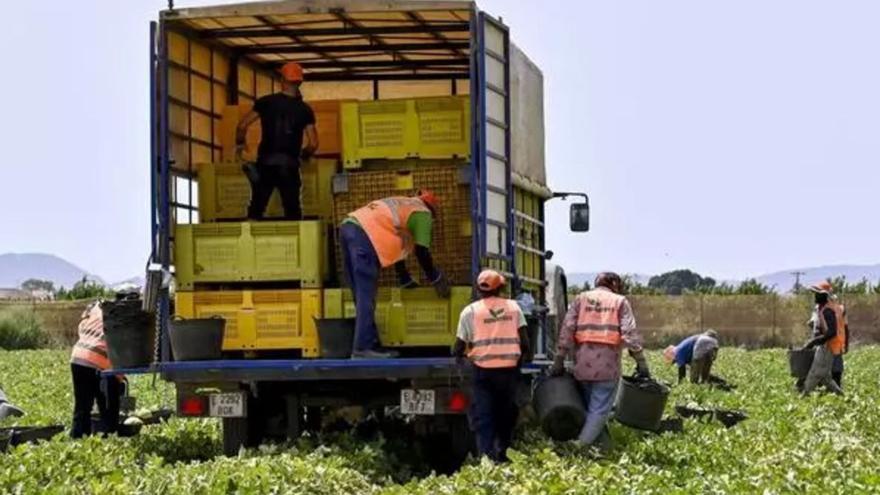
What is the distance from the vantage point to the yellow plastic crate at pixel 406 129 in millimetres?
15539

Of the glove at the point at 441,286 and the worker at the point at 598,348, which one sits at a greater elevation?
the glove at the point at 441,286

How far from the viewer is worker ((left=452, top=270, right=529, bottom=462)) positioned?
1456 cm

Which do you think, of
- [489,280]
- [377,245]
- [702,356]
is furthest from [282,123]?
[702,356]

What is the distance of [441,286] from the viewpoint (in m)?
15.1

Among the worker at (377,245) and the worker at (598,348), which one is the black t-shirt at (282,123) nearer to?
the worker at (377,245)

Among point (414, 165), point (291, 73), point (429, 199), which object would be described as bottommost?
point (429, 199)

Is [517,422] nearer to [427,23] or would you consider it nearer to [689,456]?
[689,456]

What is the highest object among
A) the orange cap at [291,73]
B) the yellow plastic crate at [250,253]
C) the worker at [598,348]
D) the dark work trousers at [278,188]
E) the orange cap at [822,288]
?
the orange cap at [291,73]

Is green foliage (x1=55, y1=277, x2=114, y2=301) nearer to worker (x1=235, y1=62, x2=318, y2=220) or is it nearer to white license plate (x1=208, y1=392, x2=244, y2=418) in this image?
worker (x1=235, y1=62, x2=318, y2=220)

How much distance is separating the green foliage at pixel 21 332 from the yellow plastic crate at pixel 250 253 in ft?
136

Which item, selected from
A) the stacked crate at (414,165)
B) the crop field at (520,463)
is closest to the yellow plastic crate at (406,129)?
the stacked crate at (414,165)

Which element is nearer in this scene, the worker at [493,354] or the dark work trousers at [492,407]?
the worker at [493,354]

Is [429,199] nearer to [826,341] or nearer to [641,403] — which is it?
[641,403]

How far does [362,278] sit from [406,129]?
4.91 ft
